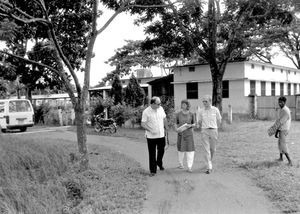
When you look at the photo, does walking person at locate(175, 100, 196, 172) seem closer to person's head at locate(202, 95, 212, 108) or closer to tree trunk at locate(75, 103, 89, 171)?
person's head at locate(202, 95, 212, 108)

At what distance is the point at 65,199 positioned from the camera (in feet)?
17.3

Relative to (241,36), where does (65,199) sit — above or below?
below

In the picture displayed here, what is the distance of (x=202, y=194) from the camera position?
5.61 metres

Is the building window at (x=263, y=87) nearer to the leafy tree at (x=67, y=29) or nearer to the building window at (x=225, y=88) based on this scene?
the building window at (x=225, y=88)

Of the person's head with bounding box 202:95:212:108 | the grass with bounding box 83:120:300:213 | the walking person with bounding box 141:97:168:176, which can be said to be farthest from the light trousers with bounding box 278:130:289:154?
the walking person with bounding box 141:97:168:176

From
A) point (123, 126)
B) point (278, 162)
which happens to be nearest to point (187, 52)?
point (123, 126)

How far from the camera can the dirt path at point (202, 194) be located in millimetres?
4926

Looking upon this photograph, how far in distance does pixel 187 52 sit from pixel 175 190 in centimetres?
1391

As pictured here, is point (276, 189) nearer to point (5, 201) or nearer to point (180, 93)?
point (5, 201)

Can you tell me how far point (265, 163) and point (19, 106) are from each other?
14.3m

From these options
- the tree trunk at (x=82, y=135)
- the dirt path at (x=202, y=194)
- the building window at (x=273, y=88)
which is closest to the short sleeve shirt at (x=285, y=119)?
the dirt path at (x=202, y=194)

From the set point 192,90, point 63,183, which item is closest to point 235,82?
point 192,90

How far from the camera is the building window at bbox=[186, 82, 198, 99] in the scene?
85.8 feet

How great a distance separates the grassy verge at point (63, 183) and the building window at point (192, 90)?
715 inches
